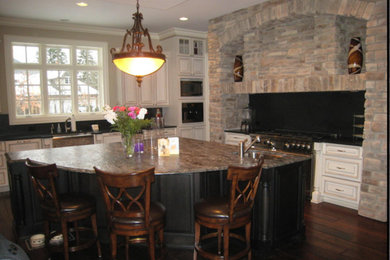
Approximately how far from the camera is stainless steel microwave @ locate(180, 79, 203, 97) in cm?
687

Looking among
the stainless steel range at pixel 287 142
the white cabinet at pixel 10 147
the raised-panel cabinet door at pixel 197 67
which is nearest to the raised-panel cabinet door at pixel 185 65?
the raised-panel cabinet door at pixel 197 67

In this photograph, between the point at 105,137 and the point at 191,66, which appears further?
the point at 191,66

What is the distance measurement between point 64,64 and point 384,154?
18.4 feet

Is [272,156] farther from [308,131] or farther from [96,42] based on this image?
[96,42]

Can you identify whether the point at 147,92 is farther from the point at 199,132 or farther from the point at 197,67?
the point at 199,132

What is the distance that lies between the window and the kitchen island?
2746 millimetres

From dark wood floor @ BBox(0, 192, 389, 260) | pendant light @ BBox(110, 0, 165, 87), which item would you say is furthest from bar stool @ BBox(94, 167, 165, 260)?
pendant light @ BBox(110, 0, 165, 87)

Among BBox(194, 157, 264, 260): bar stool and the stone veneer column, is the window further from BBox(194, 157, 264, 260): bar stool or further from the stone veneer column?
the stone veneer column

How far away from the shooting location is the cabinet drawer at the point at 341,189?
13.7ft

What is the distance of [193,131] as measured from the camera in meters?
7.12

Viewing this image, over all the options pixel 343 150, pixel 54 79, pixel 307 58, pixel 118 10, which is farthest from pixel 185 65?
pixel 343 150

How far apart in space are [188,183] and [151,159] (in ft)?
1.49

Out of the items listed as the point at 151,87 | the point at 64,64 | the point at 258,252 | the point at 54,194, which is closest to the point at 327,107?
the point at 258,252

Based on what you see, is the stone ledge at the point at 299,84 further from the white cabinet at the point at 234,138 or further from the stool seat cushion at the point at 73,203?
the stool seat cushion at the point at 73,203
